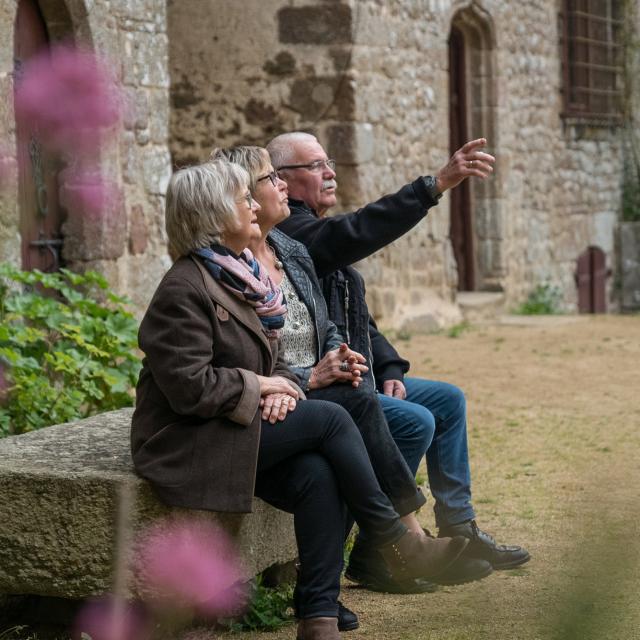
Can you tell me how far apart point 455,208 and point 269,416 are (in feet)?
28.0

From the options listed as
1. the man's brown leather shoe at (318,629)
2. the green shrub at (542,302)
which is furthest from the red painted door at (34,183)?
the green shrub at (542,302)

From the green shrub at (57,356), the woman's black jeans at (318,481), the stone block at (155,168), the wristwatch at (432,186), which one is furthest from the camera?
the stone block at (155,168)

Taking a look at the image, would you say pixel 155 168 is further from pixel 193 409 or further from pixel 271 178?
pixel 193 409

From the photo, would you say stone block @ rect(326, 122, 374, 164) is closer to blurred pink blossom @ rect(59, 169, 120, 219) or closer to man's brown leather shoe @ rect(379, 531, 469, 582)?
blurred pink blossom @ rect(59, 169, 120, 219)

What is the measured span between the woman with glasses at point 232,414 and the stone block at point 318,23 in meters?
5.71

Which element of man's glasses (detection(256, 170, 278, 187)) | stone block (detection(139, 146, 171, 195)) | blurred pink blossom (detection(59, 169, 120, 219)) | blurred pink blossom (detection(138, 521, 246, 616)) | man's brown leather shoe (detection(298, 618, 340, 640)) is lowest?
man's brown leather shoe (detection(298, 618, 340, 640))

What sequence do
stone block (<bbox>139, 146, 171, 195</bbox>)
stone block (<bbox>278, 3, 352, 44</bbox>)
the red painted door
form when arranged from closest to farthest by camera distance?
the red painted door → stone block (<bbox>139, 146, 171, 195</bbox>) → stone block (<bbox>278, 3, 352, 44</bbox>)

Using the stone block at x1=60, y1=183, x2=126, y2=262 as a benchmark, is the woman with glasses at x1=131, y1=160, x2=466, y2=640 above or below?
below

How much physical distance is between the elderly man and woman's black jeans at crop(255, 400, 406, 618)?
53 cm

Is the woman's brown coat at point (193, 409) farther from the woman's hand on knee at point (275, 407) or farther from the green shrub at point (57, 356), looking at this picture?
the green shrub at point (57, 356)

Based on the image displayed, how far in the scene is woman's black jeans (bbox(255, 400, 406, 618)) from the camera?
8.31 ft

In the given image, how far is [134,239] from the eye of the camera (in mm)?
5773

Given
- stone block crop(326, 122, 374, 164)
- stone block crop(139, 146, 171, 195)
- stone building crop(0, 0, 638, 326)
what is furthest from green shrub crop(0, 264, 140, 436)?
stone block crop(326, 122, 374, 164)

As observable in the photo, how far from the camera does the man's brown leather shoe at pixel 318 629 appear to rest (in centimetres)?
250
